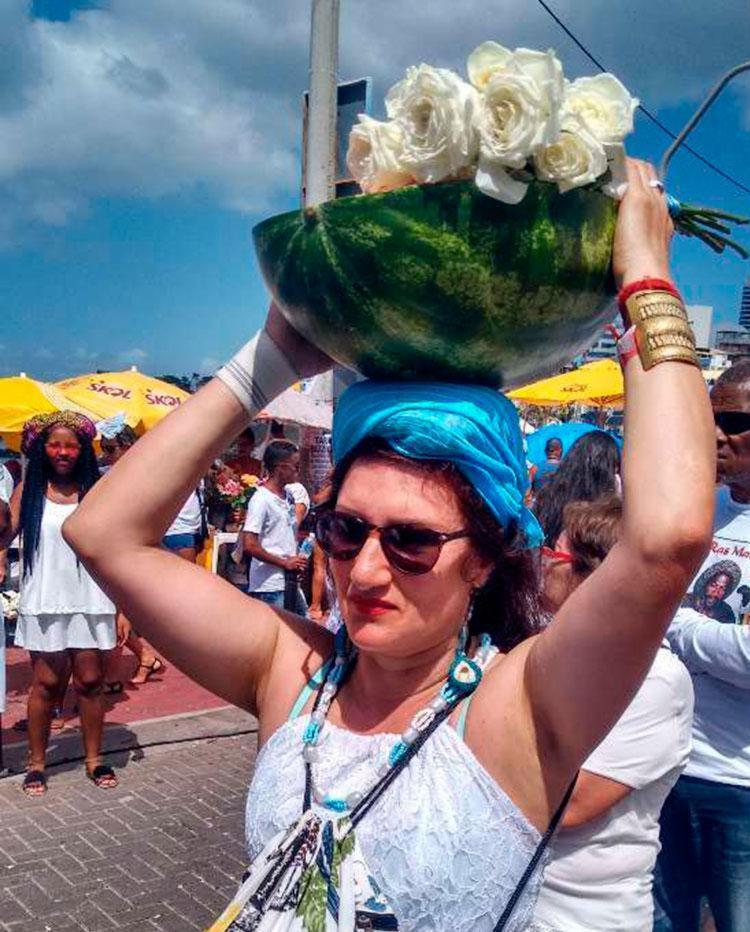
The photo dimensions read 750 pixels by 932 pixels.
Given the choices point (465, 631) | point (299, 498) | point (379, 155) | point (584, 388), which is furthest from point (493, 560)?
point (584, 388)

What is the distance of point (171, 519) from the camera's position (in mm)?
1964

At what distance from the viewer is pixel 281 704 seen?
1.90 metres

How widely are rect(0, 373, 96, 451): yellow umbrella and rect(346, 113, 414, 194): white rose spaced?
9128 millimetres

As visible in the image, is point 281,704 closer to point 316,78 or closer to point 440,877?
point 440,877

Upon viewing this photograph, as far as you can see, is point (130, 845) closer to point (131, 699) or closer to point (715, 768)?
point (131, 699)

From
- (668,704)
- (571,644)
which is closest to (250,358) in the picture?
(571,644)

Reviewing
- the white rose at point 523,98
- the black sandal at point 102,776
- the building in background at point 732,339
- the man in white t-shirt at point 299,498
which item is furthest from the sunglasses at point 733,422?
the building in background at point 732,339

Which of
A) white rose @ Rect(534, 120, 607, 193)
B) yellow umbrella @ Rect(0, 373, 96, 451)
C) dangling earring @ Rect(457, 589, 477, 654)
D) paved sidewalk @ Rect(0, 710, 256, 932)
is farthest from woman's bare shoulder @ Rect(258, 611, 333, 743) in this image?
yellow umbrella @ Rect(0, 373, 96, 451)

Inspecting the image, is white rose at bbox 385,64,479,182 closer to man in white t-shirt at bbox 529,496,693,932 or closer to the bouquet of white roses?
the bouquet of white roses

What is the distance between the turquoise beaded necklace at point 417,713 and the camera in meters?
1.67

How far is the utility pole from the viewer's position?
223 inches

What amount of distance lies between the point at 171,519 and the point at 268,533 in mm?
5544

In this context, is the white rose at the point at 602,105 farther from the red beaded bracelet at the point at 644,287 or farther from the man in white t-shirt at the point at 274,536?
the man in white t-shirt at the point at 274,536

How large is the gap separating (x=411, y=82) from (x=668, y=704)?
1.58 meters
